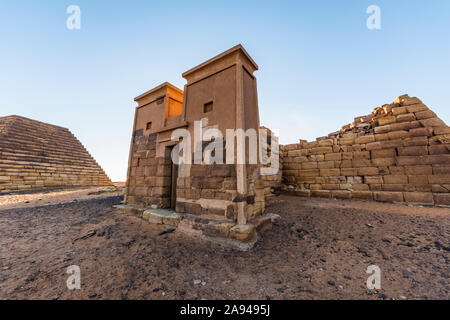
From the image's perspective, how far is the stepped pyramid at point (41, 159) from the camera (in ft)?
39.2

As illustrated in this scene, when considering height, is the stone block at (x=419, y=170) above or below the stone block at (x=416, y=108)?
below

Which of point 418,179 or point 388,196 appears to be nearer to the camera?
point 418,179

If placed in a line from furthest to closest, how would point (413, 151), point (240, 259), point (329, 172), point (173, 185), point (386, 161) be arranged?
point (329, 172) < point (386, 161) < point (413, 151) < point (173, 185) < point (240, 259)

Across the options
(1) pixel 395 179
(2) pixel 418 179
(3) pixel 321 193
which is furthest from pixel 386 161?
(3) pixel 321 193

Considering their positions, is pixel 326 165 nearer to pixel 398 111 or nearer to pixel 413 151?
pixel 413 151

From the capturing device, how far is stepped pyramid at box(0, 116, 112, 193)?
39.2ft

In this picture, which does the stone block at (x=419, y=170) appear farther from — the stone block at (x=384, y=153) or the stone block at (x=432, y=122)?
the stone block at (x=432, y=122)

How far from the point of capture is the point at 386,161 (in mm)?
6324

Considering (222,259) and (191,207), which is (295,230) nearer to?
(222,259)

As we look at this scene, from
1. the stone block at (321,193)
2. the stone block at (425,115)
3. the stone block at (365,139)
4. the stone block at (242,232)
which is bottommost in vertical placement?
the stone block at (242,232)

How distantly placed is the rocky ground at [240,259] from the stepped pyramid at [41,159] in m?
10.4

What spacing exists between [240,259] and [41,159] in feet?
63.3

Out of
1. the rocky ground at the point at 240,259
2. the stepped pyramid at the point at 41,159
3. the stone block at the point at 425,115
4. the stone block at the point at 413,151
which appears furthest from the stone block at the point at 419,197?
the stepped pyramid at the point at 41,159
